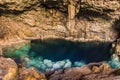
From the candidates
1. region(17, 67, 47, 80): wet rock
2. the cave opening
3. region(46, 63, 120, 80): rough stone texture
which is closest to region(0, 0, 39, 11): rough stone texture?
the cave opening

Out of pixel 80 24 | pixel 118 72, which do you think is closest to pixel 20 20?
pixel 80 24

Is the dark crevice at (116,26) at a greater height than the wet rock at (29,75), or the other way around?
the wet rock at (29,75)

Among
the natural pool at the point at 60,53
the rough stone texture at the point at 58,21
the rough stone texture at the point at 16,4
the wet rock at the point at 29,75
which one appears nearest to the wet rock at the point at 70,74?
the wet rock at the point at 29,75

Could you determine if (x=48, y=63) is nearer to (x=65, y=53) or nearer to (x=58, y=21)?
(x=65, y=53)

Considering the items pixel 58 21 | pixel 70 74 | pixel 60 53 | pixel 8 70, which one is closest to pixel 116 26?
pixel 58 21

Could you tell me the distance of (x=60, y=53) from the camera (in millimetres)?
47500

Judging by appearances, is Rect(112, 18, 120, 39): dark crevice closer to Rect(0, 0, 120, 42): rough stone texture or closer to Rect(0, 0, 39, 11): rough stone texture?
Rect(0, 0, 120, 42): rough stone texture

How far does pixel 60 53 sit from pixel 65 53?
101 centimetres

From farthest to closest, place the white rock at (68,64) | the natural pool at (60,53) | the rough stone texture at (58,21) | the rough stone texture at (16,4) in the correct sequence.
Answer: the rough stone texture at (58,21) < the rough stone texture at (16,4) < the natural pool at (60,53) < the white rock at (68,64)

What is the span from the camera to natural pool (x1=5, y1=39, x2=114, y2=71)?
40875mm

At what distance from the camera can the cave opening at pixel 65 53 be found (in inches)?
1613

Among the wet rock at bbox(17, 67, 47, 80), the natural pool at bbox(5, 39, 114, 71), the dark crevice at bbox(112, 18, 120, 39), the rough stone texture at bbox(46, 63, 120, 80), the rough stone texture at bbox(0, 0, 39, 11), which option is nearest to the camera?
the rough stone texture at bbox(46, 63, 120, 80)

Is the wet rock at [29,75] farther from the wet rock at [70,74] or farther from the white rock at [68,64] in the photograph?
the white rock at [68,64]

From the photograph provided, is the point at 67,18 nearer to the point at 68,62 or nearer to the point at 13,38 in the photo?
the point at 13,38
